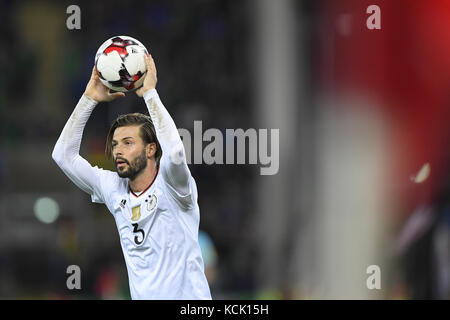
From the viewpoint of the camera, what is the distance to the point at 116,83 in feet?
17.4

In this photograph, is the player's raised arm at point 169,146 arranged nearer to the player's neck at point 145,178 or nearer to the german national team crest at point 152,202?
the german national team crest at point 152,202

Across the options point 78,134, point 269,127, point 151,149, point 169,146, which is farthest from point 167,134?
point 269,127

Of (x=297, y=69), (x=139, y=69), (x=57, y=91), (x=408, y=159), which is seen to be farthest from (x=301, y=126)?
(x=139, y=69)

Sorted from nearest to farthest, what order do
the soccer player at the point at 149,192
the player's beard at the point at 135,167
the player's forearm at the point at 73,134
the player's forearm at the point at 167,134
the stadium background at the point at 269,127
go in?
the player's forearm at the point at 167,134 < the soccer player at the point at 149,192 < the player's beard at the point at 135,167 < the player's forearm at the point at 73,134 < the stadium background at the point at 269,127

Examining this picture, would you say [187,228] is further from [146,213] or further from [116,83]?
[116,83]

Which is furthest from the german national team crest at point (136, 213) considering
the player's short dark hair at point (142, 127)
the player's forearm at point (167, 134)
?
the player's forearm at point (167, 134)

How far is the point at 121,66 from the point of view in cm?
527

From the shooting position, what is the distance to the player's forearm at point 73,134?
533 centimetres

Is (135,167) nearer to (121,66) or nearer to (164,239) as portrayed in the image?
(164,239)

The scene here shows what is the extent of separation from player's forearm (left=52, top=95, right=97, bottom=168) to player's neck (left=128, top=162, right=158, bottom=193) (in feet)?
1.57

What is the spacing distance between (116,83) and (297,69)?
8116 mm

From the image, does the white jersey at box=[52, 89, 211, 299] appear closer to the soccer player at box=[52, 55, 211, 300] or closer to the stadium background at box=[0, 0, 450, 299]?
the soccer player at box=[52, 55, 211, 300]

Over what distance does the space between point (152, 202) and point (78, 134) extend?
709 mm

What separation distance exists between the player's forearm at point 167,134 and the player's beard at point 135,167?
46 cm
